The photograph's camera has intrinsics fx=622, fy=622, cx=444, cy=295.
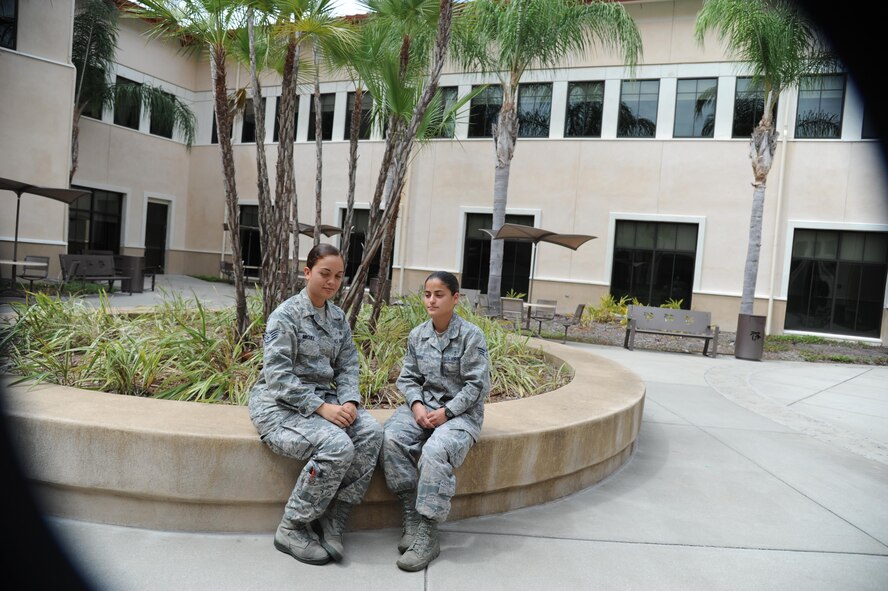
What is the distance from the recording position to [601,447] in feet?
15.1

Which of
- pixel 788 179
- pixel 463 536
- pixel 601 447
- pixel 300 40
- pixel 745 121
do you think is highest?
pixel 745 121

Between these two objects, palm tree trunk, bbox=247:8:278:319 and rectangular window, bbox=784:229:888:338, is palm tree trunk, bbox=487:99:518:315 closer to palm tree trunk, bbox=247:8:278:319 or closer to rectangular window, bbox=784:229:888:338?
rectangular window, bbox=784:229:888:338

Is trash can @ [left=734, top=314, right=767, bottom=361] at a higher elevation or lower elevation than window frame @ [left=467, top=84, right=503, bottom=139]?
lower

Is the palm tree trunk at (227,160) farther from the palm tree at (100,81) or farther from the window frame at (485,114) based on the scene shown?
the palm tree at (100,81)

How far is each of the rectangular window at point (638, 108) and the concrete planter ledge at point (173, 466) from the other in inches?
708

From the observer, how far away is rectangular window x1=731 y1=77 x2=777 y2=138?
1861cm

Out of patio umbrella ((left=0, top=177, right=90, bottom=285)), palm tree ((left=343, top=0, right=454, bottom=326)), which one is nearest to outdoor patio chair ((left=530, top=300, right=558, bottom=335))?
palm tree ((left=343, top=0, right=454, bottom=326))

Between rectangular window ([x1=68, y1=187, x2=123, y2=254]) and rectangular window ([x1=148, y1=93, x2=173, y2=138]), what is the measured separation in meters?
3.07

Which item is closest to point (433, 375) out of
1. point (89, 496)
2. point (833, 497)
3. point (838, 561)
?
point (89, 496)

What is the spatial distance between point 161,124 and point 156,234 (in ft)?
15.8

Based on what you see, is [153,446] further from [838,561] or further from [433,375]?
[838,561]

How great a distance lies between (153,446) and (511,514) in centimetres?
218

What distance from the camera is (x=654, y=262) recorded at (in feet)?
65.6

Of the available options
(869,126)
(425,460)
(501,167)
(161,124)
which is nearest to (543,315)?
(501,167)
